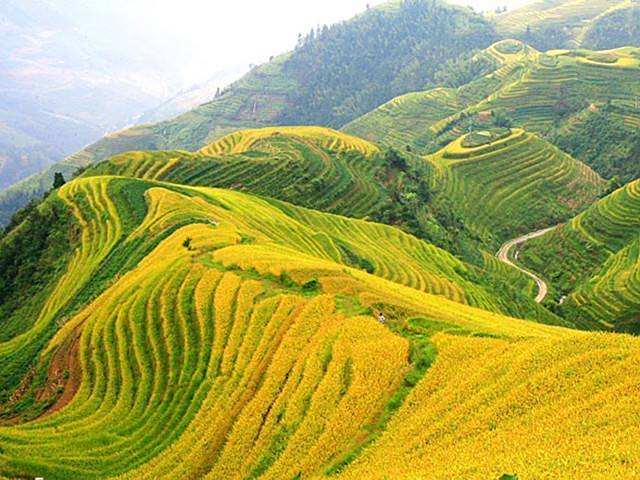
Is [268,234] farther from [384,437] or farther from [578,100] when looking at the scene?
[578,100]

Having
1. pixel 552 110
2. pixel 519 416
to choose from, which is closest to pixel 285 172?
pixel 519 416

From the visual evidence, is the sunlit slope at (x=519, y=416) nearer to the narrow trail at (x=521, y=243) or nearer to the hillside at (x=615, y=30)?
the narrow trail at (x=521, y=243)

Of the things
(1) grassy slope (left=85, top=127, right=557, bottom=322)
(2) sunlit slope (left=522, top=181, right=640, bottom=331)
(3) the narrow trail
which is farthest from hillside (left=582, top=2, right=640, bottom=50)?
(1) grassy slope (left=85, top=127, right=557, bottom=322)

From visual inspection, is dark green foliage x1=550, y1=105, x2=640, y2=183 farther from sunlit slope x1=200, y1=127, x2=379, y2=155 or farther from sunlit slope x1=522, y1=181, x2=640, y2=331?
sunlit slope x1=200, y1=127, x2=379, y2=155

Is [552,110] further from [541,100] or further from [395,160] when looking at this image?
[395,160]

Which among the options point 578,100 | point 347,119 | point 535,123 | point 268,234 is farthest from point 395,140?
point 268,234

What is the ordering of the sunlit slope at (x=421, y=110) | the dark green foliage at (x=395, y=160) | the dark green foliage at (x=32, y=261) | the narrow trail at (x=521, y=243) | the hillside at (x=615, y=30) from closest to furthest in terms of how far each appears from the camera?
1. the dark green foliage at (x=32, y=261)
2. the narrow trail at (x=521, y=243)
3. the dark green foliage at (x=395, y=160)
4. the sunlit slope at (x=421, y=110)
5. the hillside at (x=615, y=30)

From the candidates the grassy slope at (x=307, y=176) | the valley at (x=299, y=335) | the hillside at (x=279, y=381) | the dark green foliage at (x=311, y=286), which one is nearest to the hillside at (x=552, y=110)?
the grassy slope at (x=307, y=176)
